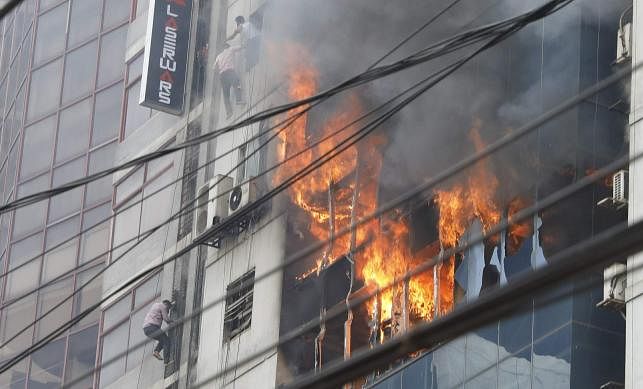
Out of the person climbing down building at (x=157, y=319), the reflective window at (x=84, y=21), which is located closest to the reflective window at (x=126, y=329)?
the person climbing down building at (x=157, y=319)

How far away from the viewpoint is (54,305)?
30.8m

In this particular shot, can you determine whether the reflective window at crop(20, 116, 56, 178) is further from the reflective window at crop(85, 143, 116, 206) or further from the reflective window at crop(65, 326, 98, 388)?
the reflective window at crop(65, 326, 98, 388)

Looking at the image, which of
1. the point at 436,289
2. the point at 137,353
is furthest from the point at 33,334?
the point at 436,289

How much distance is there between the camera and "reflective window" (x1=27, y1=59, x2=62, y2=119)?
31.9 metres

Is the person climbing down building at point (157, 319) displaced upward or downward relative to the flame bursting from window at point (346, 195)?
downward

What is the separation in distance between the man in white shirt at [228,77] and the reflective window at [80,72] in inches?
162

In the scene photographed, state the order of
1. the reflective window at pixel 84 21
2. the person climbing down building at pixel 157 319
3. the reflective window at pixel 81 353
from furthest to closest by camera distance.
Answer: the reflective window at pixel 84 21
the reflective window at pixel 81 353
the person climbing down building at pixel 157 319

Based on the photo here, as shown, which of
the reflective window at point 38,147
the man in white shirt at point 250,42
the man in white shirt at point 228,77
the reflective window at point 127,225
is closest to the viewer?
the man in white shirt at point 228,77

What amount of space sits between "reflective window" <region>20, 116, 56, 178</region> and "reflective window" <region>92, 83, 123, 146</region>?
108cm

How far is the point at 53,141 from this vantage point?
103 feet

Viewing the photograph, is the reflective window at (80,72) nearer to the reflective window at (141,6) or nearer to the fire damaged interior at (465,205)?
the reflective window at (141,6)

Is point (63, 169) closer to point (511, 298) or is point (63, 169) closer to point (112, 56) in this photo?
point (112, 56)

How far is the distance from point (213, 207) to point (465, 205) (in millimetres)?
5116

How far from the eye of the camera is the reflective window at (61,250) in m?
30.3
